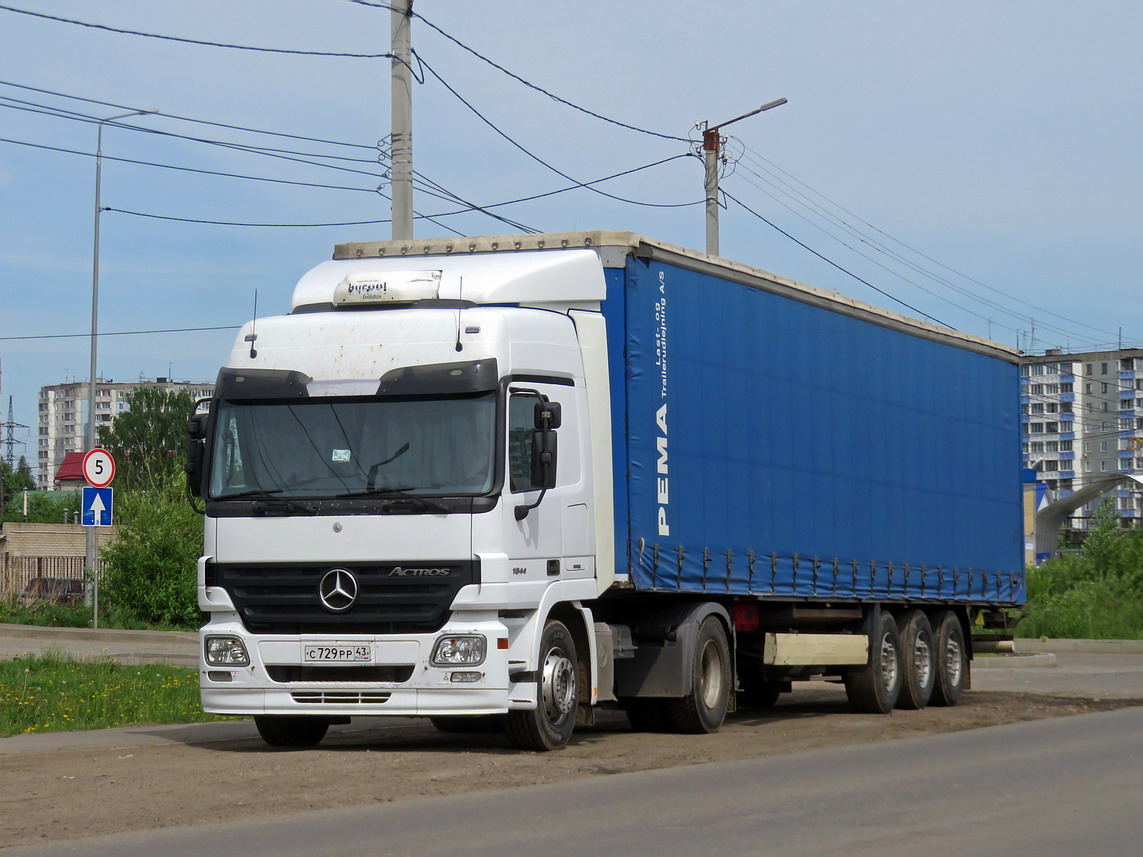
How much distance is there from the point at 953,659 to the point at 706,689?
637 centimetres

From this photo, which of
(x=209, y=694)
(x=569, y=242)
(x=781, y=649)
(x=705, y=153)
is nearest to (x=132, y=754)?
(x=209, y=694)

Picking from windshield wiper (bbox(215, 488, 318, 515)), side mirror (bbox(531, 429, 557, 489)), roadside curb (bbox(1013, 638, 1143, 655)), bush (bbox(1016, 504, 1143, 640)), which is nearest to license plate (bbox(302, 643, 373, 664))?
windshield wiper (bbox(215, 488, 318, 515))

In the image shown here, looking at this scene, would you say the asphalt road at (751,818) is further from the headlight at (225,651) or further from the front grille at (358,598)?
the headlight at (225,651)

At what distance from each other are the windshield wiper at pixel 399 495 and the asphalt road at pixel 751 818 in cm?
224

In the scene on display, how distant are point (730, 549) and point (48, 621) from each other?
2098 cm

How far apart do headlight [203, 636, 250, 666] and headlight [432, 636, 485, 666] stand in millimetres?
1423

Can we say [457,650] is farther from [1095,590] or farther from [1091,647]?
[1095,590]

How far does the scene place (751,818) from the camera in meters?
8.99

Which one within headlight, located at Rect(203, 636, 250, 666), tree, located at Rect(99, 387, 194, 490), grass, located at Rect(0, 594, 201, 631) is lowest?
grass, located at Rect(0, 594, 201, 631)

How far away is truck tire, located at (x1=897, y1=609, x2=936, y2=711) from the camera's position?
61.2 ft

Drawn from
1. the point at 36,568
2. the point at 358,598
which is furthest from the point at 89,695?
the point at 36,568

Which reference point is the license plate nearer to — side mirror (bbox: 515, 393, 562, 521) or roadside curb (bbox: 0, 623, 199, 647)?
side mirror (bbox: 515, 393, 562, 521)

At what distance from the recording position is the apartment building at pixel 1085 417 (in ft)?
529

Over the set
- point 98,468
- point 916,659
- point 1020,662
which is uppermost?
point 98,468
